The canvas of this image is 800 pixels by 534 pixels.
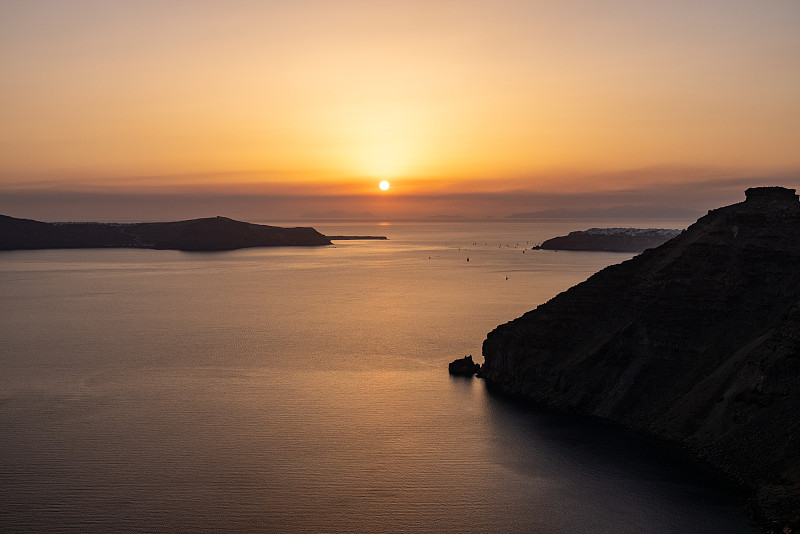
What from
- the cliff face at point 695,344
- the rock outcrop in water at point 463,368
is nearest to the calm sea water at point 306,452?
the rock outcrop in water at point 463,368

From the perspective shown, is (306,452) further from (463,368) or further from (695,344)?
(695,344)

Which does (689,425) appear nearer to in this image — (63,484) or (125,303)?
(63,484)

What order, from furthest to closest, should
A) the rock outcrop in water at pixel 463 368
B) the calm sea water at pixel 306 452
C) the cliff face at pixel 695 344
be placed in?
the rock outcrop in water at pixel 463 368, the cliff face at pixel 695 344, the calm sea water at pixel 306 452

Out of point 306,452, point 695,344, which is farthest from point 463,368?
point 306,452

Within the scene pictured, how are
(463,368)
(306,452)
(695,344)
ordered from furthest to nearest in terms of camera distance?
(463,368), (695,344), (306,452)

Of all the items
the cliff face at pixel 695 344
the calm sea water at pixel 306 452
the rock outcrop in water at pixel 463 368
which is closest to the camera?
the calm sea water at pixel 306 452

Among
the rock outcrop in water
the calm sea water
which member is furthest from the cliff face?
the calm sea water

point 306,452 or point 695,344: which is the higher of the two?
point 695,344

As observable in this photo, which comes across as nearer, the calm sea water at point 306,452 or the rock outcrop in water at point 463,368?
the calm sea water at point 306,452

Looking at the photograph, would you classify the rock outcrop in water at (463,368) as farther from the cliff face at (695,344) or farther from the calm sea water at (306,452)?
the calm sea water at (306,452)

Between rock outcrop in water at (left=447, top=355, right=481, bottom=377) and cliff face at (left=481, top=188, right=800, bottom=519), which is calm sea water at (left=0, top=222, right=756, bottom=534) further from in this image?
cliff face at (left=481, top=188, right=800, bottom=519)
